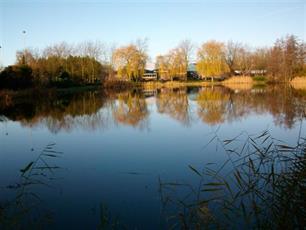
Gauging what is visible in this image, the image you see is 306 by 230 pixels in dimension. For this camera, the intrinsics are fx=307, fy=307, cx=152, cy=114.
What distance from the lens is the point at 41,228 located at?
3.77 meters

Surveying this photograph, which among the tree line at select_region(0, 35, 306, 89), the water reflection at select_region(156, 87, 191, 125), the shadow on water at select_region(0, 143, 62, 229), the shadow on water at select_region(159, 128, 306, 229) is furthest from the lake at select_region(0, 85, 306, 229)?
the tree line at select_region(0, 35, 306, 89)

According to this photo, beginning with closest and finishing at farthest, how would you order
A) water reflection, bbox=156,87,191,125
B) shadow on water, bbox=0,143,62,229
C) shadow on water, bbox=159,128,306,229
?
1. shadow on water, bbox=159,128,306,229
2. shadow on water, bbox=0,143,62,229
3. water reflection, bbox=156,87,191,125

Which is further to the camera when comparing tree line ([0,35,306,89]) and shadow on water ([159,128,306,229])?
tree line ([0,35,306,89])

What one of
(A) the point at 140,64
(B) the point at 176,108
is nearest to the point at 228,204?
(B) the point at 176,108

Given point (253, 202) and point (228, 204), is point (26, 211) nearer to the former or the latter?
point (228, 204)

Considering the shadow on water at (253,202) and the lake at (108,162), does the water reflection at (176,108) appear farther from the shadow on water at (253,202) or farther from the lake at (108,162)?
the shadow on water at (253,202)

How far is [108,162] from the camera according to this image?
671 centimetres

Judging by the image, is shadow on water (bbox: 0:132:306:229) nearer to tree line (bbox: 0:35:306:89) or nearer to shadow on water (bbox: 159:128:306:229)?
shadow on water (bbox: 159:128:306:229)

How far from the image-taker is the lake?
13.5 feet

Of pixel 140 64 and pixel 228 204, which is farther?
pixel 140 64

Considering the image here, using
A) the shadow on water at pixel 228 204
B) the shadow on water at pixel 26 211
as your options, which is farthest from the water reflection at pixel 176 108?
the shadow on water at pixel 26 211

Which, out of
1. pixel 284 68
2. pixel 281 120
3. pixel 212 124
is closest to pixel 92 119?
pixel 212 124

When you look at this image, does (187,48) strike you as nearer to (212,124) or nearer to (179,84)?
(179,84)

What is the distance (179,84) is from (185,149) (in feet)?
130
